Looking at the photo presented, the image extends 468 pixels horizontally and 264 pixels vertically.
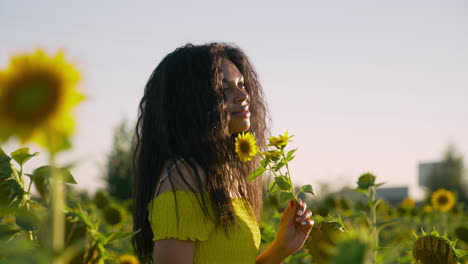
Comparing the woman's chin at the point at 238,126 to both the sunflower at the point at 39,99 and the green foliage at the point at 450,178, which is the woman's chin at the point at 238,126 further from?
the green foliage at the point at 450,178

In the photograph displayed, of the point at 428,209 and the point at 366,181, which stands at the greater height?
the point at 366,181

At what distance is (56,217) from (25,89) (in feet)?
0.40

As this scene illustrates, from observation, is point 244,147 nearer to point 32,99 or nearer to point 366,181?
point 366,181

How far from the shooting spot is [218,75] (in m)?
1.94

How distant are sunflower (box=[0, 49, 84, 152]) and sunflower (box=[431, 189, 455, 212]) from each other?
5.72 m

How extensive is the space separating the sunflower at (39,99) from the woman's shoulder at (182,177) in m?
1.03

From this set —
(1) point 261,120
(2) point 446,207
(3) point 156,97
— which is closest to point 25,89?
(3) point 156,97

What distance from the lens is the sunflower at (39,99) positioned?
52 cm

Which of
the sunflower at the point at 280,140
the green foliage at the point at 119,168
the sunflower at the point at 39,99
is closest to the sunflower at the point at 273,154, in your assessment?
the sunflower at the point at 280,140

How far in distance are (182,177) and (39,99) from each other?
43.2 inches

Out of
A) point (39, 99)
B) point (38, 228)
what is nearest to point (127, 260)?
point (38, 228)

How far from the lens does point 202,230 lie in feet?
5.20

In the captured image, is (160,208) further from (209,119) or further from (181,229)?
(209,119)

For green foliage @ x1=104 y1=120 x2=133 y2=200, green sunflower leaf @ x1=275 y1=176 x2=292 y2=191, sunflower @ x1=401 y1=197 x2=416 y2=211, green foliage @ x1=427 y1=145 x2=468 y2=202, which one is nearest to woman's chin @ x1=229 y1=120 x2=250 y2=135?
green sunflower leaf @ x1=275 y1=176 x2=292 y2=191
